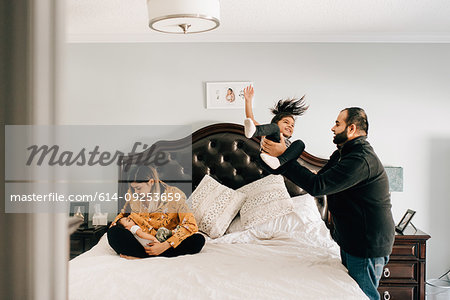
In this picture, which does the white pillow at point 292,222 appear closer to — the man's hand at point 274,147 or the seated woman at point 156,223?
the seated woman at point 156,223

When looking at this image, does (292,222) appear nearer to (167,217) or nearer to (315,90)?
(167,217)

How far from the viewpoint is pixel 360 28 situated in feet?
11.9

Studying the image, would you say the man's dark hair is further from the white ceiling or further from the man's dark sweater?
the white ceiling

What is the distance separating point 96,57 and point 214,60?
1.20 m

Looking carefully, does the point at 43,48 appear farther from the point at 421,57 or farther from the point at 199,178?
the point at 421,57

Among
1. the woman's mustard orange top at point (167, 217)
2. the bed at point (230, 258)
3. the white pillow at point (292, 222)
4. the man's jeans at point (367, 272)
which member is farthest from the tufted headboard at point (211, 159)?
the man's jeans at point (367, 272)

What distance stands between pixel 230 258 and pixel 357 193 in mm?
914

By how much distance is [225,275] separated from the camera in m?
2.15

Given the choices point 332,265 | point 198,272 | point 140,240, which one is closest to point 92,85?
point 140,240

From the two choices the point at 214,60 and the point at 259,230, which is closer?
the point at 259,230

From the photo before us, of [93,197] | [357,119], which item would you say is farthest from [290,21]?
[93,197]

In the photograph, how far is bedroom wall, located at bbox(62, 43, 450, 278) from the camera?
3824 mm

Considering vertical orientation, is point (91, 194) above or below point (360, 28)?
below

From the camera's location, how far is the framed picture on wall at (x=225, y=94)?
385 cm
